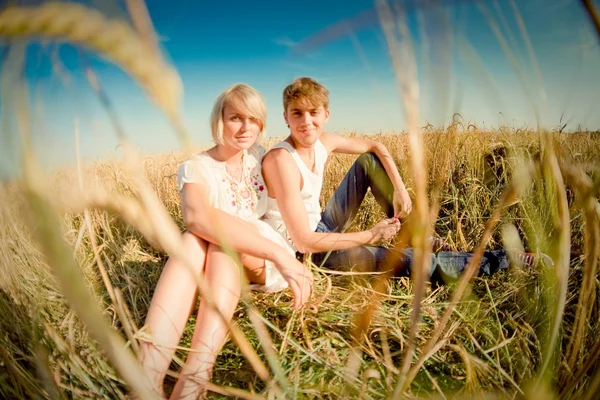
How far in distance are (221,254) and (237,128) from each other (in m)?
0.64

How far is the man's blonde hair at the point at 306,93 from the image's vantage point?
1.69 metres

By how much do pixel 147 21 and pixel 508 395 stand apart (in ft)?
3.30

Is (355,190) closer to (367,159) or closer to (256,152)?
(367,159)

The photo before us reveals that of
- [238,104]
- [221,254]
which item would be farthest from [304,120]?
[221,254]

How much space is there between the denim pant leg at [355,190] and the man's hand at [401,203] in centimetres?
9

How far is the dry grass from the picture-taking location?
789mm

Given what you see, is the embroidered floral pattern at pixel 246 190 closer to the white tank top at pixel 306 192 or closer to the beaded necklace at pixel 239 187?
the beaded necklace at pixel 239 187

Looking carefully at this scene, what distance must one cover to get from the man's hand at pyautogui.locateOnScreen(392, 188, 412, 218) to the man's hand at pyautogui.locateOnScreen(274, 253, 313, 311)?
0.89m

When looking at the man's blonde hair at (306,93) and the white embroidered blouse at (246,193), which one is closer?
the white embroidered blouse at (246,193)

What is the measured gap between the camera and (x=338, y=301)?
1536 mm

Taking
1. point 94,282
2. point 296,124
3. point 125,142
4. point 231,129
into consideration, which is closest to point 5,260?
point 94,282

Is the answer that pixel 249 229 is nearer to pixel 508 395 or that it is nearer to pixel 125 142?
pixel 508 395

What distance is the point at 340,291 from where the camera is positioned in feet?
5.62

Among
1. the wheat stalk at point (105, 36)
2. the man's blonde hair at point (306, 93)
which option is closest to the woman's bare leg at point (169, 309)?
the man's blonde hair at point (306, 93)
